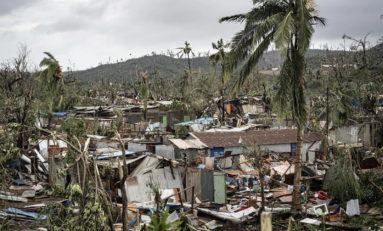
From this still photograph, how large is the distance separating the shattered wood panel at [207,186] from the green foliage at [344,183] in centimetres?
396

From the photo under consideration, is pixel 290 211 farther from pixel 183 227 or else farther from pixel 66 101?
pixel 66 101

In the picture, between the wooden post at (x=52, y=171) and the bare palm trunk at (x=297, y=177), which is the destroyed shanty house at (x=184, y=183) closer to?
the wooden post at (x=52, y=171)

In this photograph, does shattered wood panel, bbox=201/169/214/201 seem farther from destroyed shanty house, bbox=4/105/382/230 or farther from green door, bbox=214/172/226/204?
green door, bbox=214/172/226/204

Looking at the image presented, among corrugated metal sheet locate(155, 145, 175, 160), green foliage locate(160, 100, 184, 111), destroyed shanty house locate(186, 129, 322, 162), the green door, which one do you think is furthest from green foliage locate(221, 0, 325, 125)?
green foliage locate(160, 100, 184, 111)

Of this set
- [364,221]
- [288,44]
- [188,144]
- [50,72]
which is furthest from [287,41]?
[50,72]

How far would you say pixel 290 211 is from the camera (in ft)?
41.7

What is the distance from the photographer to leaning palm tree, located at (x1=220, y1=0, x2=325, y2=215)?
451 inches

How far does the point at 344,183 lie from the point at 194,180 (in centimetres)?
507

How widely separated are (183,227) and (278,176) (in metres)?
9.66

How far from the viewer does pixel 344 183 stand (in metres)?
12.9

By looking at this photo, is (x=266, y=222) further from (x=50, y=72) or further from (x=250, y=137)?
(x=50, y=72)

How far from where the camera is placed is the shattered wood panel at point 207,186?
46.6 feet

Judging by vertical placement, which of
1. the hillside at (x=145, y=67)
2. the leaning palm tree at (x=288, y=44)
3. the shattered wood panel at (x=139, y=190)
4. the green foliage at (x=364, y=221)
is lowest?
the green foliage at (x=364, y=221)

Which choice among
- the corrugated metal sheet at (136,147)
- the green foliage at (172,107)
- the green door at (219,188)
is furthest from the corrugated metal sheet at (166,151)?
the green foliage at (172,107)
